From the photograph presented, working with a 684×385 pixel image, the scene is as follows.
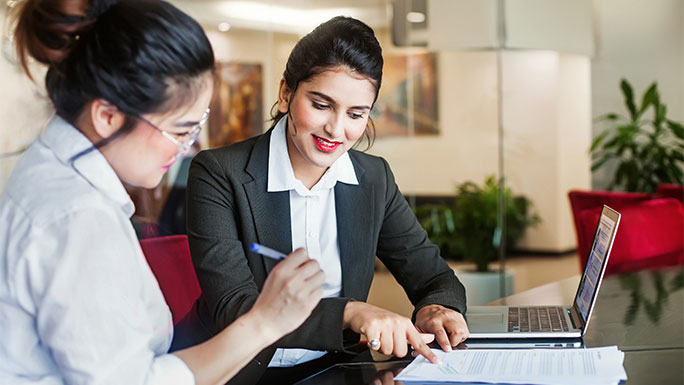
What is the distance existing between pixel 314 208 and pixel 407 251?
0.97ft

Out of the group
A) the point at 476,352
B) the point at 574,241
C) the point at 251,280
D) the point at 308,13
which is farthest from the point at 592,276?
the point at 574,241

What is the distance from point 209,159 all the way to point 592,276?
2.96 feet

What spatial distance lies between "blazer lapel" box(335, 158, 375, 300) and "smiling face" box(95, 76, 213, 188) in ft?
2.66

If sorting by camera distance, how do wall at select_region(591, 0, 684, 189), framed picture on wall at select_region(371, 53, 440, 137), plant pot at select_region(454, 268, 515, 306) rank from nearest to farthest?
plant pot at select_region(454, 268, 515, 306) → framed picture on wall at select_region(371, 53, 440, 137) → wall at select_region(591, 0, 684, 189)

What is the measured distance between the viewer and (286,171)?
1.87 m

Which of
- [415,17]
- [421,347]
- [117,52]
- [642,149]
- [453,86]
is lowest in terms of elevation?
[421,347]

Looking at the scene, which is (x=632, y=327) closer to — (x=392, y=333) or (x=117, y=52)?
(x=392, y=333)

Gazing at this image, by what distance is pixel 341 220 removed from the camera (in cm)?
191

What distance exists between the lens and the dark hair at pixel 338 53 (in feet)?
5.81

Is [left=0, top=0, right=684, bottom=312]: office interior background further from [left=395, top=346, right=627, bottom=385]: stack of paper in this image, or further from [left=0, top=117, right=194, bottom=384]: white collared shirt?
[left=0, top=117, right=194, bottom=384]: white collared shirt

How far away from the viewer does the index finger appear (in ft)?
4.73

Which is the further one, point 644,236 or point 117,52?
point 644,236

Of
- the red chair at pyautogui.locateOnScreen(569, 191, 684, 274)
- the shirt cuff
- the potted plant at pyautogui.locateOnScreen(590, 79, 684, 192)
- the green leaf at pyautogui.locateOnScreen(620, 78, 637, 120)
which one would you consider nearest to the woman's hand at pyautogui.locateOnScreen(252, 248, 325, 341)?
the shirt cuff

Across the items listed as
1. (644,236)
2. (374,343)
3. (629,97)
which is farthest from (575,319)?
(629,97)
